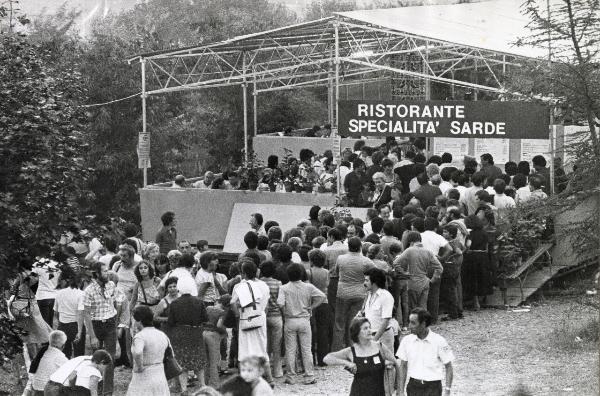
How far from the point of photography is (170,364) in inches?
465

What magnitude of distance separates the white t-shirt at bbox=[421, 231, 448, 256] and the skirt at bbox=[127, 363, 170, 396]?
5281 millimetres

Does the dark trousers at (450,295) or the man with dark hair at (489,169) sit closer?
the dark trousers at (450,295)

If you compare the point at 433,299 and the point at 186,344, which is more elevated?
the point at 433,299

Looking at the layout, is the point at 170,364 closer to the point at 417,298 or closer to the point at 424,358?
the point at 424,358

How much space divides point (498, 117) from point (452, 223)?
2460mm

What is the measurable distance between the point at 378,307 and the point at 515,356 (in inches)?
123

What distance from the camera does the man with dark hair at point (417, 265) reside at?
15.2 metres

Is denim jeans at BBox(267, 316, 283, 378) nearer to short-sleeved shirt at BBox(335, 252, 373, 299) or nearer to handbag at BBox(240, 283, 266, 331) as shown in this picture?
handbag at BBox(240, 283, 266, 331)

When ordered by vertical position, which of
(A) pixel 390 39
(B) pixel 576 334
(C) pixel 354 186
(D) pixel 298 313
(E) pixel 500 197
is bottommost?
(B) pixel 576 334

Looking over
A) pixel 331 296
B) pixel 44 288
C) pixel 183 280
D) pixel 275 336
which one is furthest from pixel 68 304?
pixel 331 296

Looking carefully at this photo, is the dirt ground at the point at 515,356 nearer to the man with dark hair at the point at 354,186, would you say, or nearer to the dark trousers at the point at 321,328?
the dark trousers at the point at 321,328

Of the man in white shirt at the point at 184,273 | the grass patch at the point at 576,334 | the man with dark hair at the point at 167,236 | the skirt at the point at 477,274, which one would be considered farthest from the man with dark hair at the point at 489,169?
the man in white shirt at the point at 184,273

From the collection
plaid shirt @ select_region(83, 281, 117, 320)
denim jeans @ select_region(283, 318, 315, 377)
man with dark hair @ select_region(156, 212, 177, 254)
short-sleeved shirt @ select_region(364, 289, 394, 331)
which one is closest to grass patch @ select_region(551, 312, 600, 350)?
denim jeans @ select_region(283, 318, 315, 377)

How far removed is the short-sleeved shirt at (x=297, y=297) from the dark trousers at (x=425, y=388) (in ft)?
10.3
